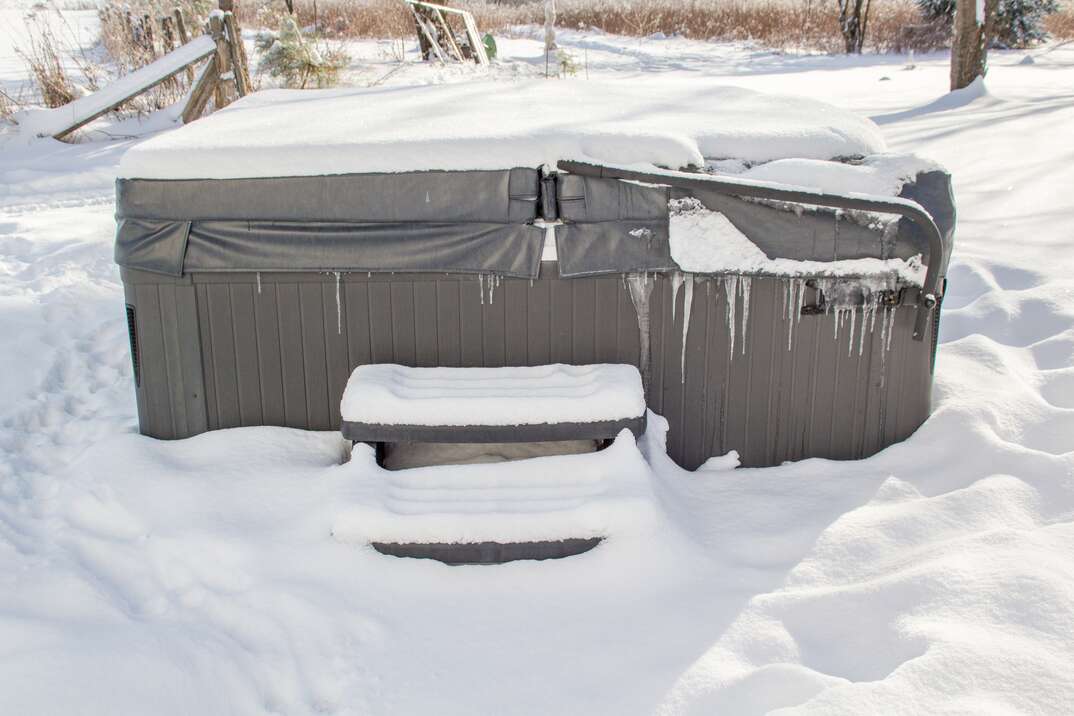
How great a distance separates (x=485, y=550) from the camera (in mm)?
2672

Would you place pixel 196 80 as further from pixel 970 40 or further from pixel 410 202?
pixel 970 40

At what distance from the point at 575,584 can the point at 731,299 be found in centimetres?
117

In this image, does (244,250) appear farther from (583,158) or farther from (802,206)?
(802,206)

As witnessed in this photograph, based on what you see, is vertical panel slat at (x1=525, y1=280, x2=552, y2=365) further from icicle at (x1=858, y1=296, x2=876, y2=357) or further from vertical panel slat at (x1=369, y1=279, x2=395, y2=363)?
icicle at (x1=858, y1=296, x2=876, y2=357)

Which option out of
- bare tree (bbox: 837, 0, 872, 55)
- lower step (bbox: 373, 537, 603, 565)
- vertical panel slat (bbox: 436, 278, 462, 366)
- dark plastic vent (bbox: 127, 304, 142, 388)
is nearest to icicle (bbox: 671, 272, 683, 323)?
vertical panel slat (bbox: 436, 278, 462, 366)

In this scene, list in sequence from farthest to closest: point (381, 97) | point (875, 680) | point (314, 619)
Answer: point (381, 97) → point (314, 619) → point (875, 680)

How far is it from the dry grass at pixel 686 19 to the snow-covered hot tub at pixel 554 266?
45.9 feet

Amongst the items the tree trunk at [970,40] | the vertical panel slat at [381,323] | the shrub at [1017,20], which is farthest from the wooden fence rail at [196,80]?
the shrub at [1017,20]

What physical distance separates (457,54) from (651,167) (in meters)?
10.3

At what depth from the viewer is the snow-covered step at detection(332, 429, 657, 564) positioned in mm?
2648

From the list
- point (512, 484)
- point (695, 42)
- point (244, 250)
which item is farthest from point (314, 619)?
point (695, 42)

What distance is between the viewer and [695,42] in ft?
63.1

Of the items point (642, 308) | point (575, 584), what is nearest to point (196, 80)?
point (642, 308)

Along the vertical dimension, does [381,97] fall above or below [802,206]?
above
